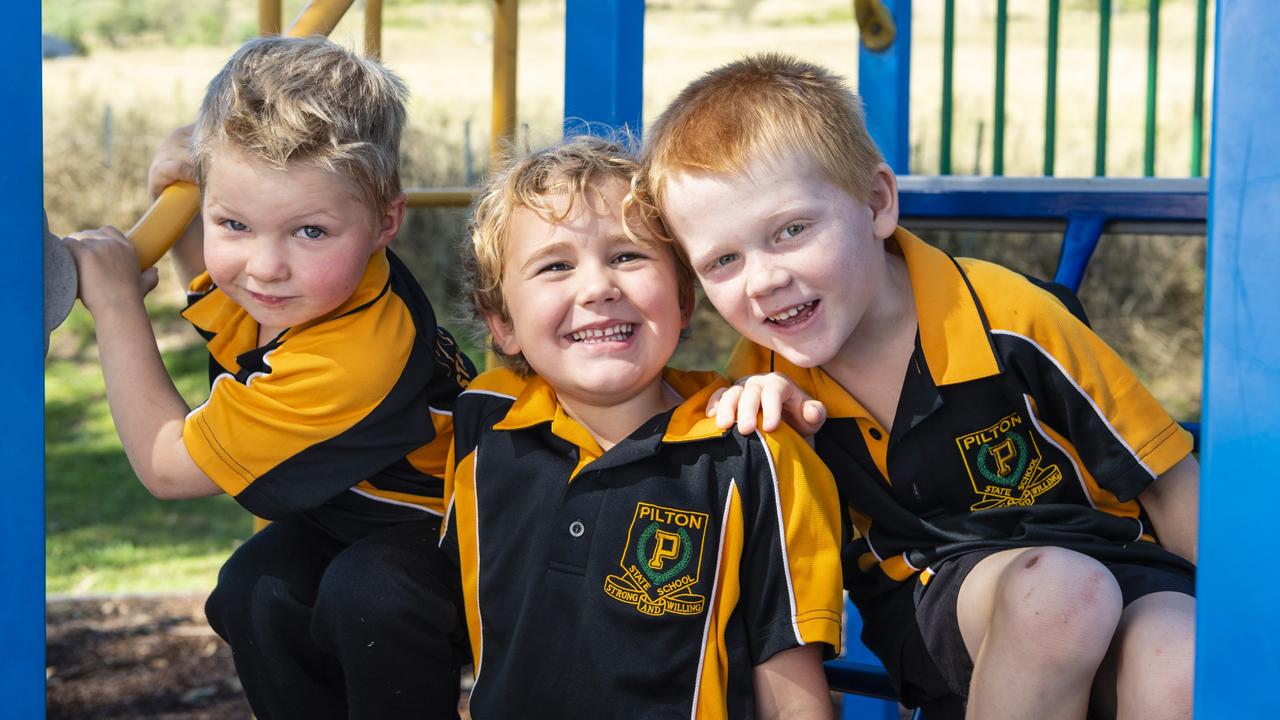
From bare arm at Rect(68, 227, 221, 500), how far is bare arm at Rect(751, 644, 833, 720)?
0.75 metres

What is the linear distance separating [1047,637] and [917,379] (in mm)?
392

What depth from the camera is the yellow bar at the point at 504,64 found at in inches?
104

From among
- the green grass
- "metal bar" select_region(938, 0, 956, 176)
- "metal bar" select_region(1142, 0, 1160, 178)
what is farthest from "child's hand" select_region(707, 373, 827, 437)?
the green grass

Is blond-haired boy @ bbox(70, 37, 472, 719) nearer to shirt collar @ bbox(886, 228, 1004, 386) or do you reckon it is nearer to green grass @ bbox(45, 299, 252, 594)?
shirt collar @ bbox(886, 228, 1004, 386)

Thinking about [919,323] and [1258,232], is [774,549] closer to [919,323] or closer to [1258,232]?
[919,323]

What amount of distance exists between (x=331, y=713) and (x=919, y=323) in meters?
1.01

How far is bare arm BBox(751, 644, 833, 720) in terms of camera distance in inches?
65.5

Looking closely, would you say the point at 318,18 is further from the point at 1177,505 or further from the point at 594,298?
the point at 1177,505

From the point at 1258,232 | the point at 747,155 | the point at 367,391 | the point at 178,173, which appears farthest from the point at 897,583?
the point at 178,173

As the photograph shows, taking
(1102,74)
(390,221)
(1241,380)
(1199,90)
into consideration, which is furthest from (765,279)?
(1199,90)

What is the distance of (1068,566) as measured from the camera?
4.88 feet

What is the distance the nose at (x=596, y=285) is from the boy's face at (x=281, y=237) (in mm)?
319

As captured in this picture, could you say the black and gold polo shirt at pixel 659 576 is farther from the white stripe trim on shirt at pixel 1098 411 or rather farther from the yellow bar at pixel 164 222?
the yellow bar at pixel 164 222

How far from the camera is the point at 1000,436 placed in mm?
1728
